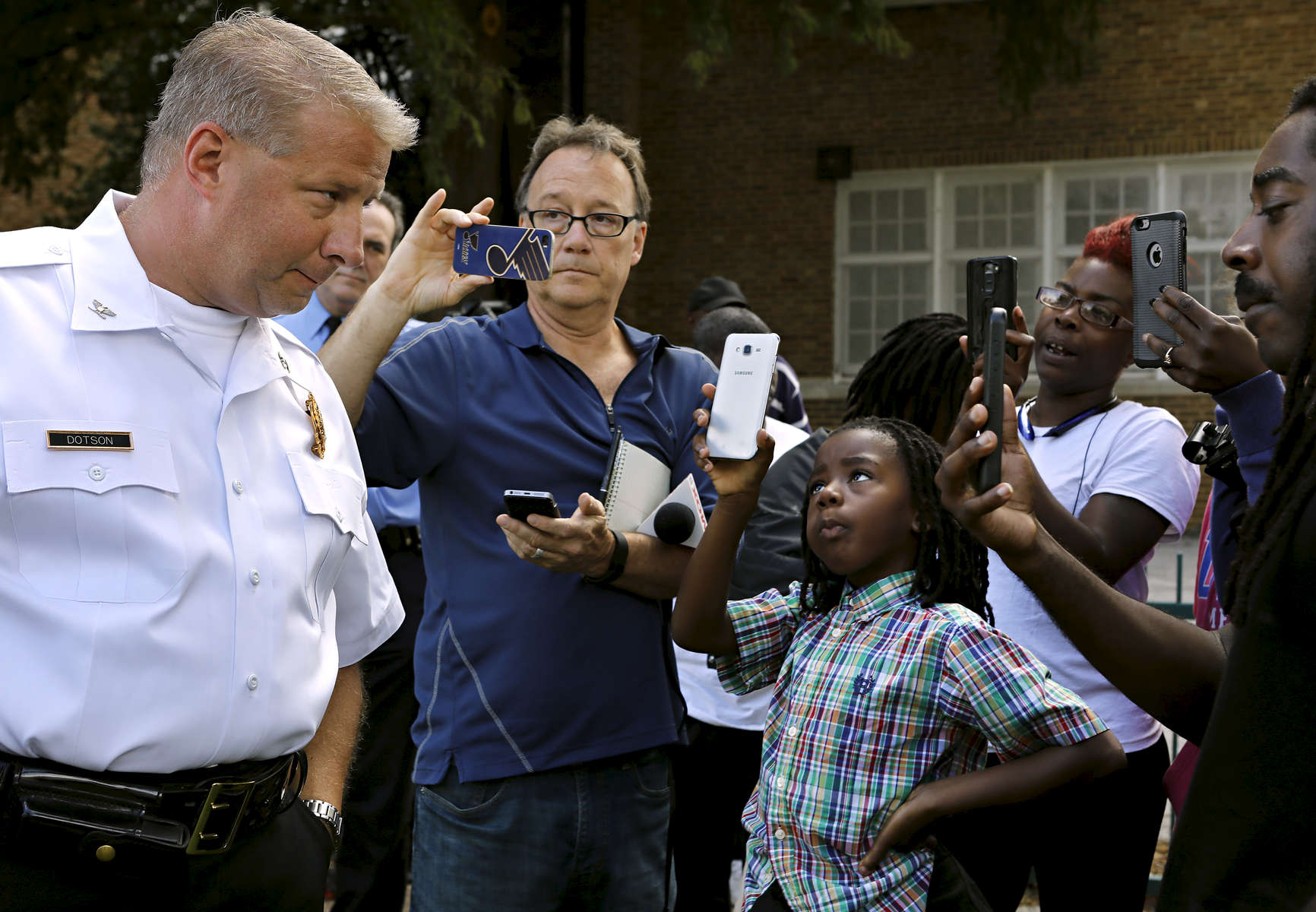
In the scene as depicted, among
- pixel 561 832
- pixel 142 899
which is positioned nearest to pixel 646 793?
pixel 561 832

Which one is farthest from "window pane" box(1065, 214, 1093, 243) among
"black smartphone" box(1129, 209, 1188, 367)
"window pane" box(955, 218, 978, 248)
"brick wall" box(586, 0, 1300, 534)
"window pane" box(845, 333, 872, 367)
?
"black smartphone" box(1129, 209, 1188, 367)

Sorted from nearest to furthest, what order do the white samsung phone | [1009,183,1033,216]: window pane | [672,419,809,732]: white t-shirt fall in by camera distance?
1. the white samsung phone
2. [672,419,809,732]: white t-shirt
3. [1009,183,1033,216]: window pane

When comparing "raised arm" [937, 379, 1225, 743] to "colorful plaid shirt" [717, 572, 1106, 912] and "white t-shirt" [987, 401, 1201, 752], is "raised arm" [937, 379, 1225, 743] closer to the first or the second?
"colorful plaid shirt" [717, 572, 1106, 912]

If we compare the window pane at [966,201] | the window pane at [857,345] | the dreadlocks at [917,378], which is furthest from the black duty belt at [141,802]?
the window pane at [966,201]

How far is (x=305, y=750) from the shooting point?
82.9 inches

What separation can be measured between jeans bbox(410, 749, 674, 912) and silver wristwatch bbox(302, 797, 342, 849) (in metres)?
0.32

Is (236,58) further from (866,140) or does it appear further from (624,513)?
(866,140)

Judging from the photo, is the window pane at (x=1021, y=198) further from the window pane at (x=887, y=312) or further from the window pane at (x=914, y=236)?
the window pane at (x=887, y=312)

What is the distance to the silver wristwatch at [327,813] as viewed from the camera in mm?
2041

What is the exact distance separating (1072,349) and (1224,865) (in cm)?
191

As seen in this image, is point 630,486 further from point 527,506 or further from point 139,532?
point 139,532

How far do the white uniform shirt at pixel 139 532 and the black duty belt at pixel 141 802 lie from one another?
2 centimetres

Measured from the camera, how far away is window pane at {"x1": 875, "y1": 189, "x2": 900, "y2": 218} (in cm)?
1323

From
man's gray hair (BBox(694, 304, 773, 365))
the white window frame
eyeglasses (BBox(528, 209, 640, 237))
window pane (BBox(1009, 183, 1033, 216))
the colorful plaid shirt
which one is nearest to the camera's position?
the colorful plaid shirt
